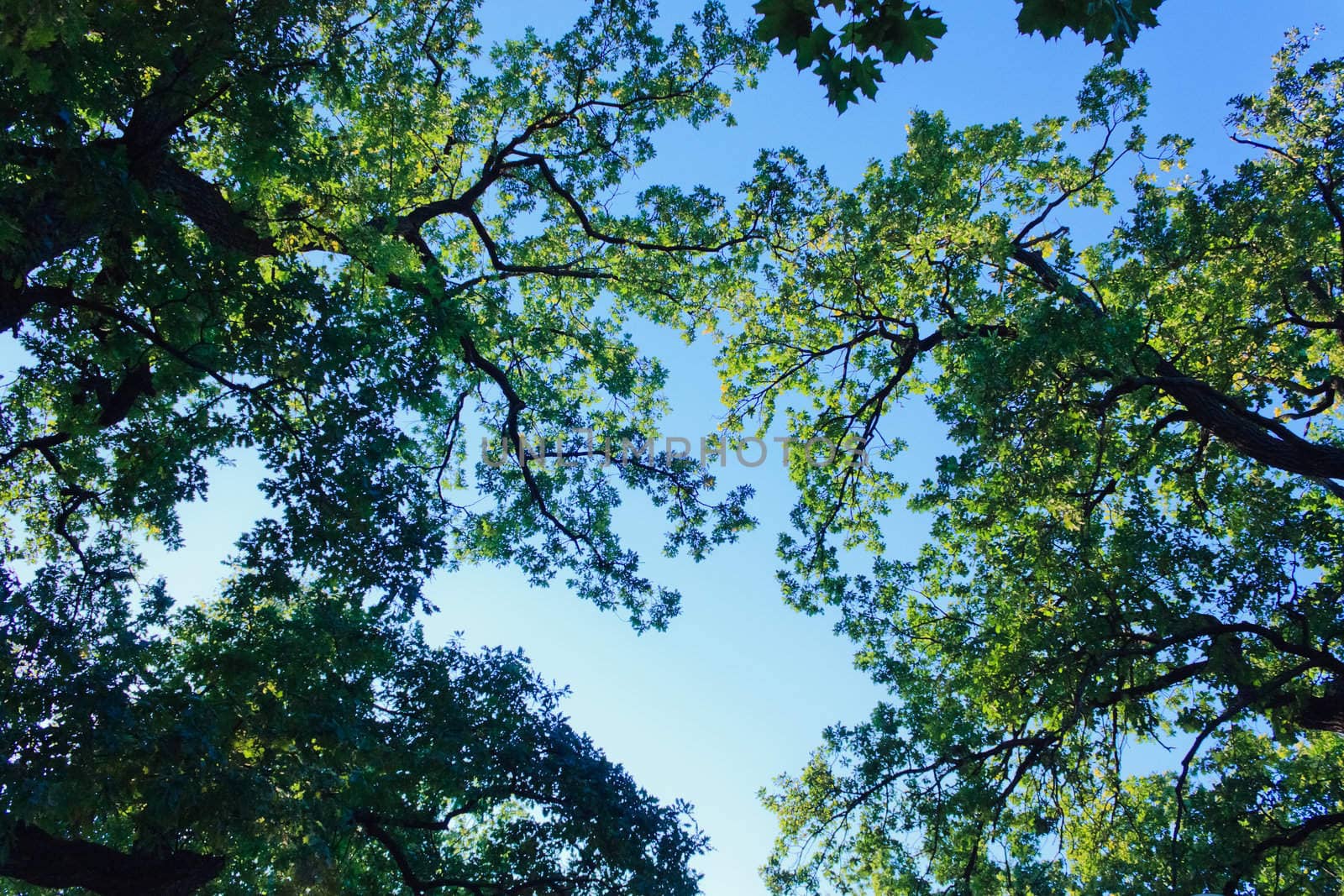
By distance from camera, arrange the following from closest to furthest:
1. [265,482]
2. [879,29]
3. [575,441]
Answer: [879,29], [265,482], [575,441]

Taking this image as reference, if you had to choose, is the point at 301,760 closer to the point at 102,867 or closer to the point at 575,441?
the point at 102,867

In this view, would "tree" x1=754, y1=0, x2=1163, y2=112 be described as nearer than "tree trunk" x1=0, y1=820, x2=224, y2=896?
Yes

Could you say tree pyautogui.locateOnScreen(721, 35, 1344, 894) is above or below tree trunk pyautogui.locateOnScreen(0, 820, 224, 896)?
above

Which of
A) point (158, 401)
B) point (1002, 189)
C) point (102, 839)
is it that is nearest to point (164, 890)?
point (158, 401)

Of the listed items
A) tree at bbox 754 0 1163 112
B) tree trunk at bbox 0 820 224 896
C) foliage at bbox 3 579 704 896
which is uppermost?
tree at bbox 754 0 1163 112

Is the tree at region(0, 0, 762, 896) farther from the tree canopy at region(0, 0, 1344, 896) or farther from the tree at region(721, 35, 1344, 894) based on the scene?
the tree at region(721, 35, 1344, 894)

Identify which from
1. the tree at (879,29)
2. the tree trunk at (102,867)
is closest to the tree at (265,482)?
the tree trunk at (102,867)

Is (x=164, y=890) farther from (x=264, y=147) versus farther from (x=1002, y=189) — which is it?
(x=1002, y=189)

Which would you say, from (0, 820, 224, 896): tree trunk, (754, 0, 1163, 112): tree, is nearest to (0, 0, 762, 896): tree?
(0, 820, 224, 896): tree trunk

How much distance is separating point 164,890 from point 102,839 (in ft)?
18.9

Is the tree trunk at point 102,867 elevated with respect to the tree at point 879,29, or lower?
lower

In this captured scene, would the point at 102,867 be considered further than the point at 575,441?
No

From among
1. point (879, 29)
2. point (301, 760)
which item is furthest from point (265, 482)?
point (879, 29)

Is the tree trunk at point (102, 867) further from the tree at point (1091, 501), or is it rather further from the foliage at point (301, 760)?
the tree at point (1091, 501)
